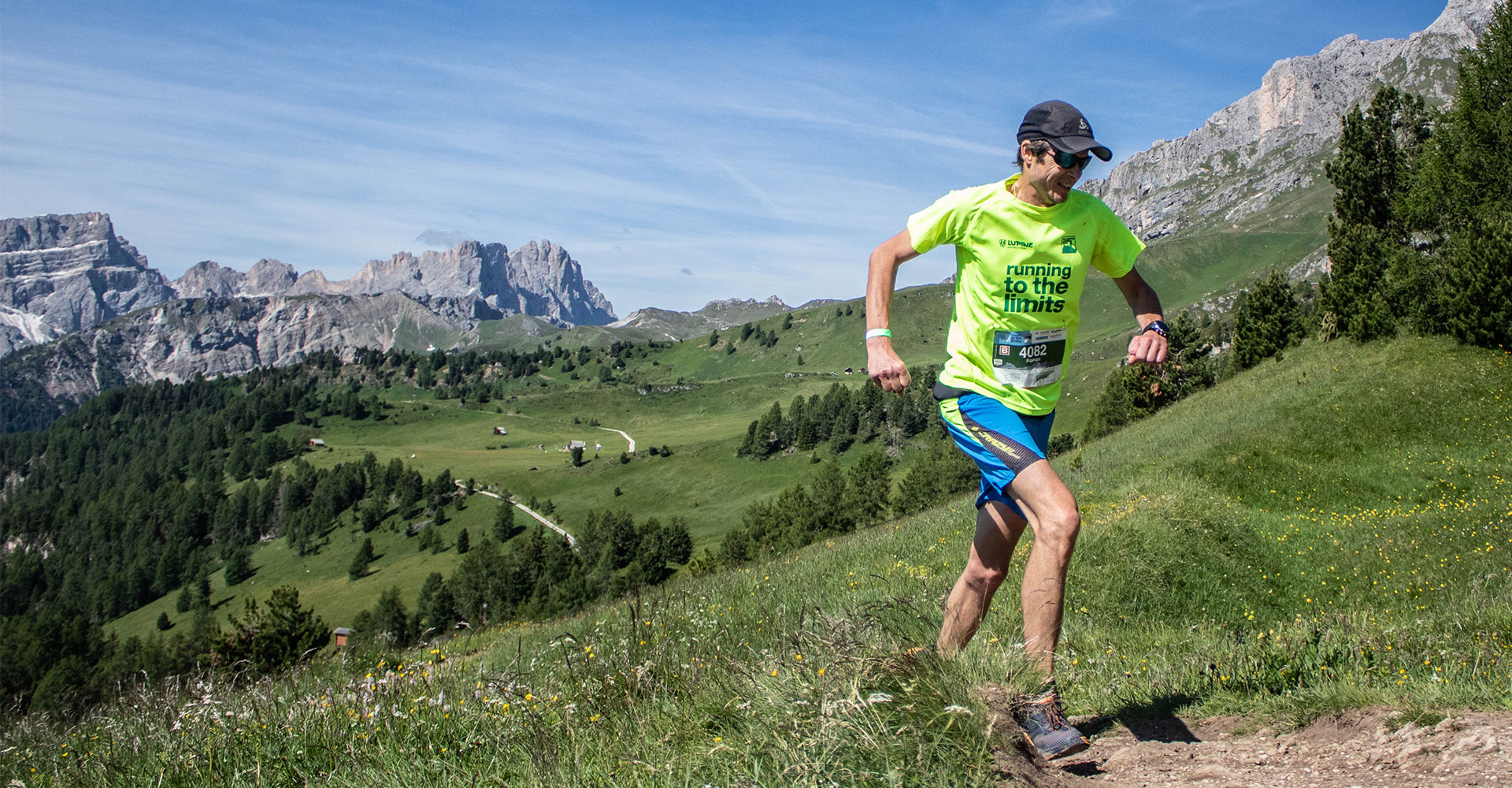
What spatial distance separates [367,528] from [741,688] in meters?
180

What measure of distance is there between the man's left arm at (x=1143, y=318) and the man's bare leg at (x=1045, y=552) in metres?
0.84

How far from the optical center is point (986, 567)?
15.5ft

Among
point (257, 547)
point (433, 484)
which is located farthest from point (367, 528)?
point (257, 547)

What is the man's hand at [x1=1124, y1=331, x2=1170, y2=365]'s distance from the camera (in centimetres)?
477

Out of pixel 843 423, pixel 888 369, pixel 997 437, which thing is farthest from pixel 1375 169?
pixel 843 423

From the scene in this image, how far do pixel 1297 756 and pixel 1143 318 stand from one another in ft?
7.74

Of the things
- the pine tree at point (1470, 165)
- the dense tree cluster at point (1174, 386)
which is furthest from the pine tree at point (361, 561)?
the pine tree at point (1470, 165)

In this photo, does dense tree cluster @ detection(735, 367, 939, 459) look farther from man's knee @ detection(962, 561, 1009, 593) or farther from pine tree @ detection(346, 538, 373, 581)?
man's knee @ detection(962, 561, 1009, 593)

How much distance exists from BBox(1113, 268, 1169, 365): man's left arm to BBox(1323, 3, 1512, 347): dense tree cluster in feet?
85.8

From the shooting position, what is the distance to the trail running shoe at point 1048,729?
3.88 meters

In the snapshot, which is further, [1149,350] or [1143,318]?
[1143,318]

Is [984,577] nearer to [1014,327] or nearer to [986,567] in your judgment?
[986,567]

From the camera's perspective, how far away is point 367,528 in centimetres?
16700

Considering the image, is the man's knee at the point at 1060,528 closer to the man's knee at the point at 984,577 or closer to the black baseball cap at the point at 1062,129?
the man's knee at the point at 984,577
